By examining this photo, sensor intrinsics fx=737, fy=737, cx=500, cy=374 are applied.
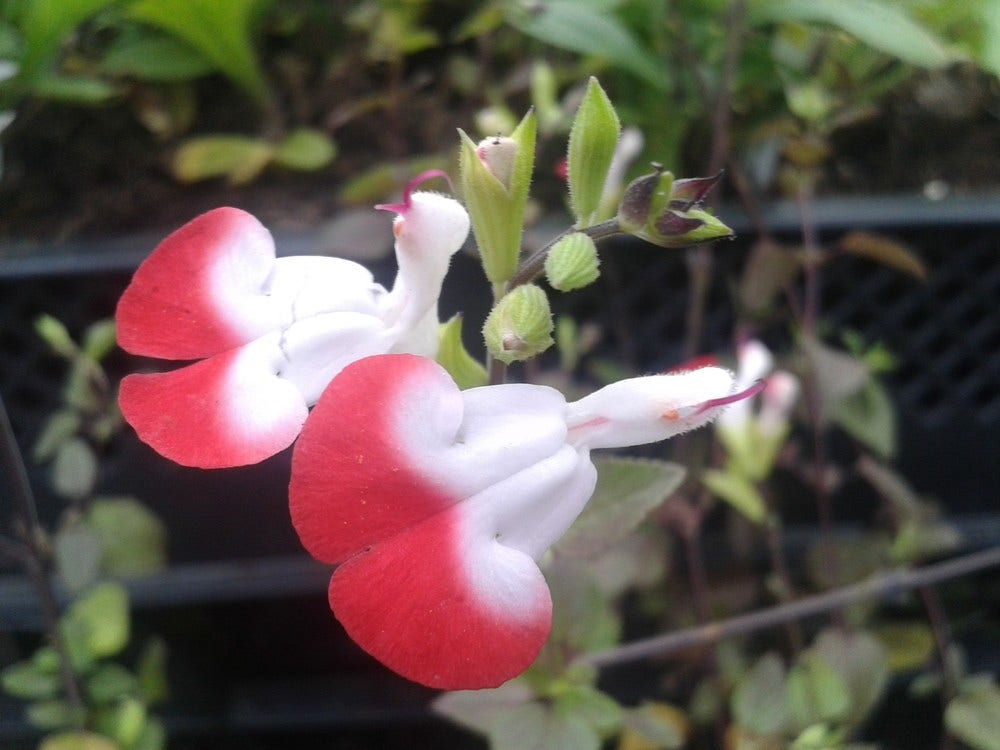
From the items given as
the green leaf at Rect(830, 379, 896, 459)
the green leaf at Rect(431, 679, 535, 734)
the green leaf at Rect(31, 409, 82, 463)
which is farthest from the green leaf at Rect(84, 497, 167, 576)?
the green leaf at Rect(830, 379, 896, 459)

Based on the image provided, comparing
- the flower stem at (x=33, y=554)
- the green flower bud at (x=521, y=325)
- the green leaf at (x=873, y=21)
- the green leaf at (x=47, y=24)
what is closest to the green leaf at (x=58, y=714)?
the flower stem at (x=33, y=554)

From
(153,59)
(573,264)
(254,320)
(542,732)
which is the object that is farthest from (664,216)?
(153,59)

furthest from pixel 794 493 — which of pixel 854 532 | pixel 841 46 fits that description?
pixel 841 46

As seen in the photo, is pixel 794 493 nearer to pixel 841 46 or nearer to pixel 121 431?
pixel 841 46

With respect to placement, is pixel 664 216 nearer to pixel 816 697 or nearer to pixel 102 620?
pixel 816 697

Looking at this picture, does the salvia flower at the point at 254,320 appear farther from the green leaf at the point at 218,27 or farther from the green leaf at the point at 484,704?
the green leaf at the point at 218,27

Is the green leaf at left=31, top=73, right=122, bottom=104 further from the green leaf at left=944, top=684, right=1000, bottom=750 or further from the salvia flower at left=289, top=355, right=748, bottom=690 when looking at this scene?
the green leaf at left=944, top=684, right=1000, bottom=750
